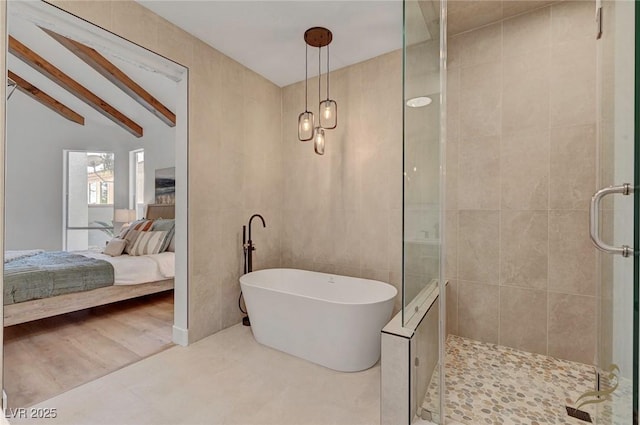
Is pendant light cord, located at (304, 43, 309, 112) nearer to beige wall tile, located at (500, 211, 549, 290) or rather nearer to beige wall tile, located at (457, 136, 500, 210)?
beige wall tile, located at (457, 136, 500, 210)

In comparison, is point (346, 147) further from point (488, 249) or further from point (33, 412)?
point (33, 412)

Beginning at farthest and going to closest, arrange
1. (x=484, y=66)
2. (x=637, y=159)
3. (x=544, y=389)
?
(x=484, y=66) < (x=544, y=389) < (x=637, y=159)

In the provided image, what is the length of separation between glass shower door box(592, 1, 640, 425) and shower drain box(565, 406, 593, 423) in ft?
0.24

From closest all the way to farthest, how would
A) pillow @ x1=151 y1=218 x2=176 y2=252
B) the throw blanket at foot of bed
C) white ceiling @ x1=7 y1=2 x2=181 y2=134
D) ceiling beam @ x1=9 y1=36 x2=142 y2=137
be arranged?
white ceiling @ x1=7 y1=2 x2=181 y2=134, the throw blanket at foot of bed, ceiling beam @ x1=9 y1=36 x2=142 y2=137, pillow @ x1=151 y1=218 x2=176 y2=252

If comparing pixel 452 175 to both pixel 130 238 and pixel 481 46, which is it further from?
pixel 130 238

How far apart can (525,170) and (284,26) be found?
6.89 feet

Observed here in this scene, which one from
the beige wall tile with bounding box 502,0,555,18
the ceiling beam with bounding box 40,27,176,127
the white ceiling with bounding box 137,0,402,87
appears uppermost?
the ceiling beam with bounding box 40,27,176,127

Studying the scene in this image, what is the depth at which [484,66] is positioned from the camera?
234 centimetres

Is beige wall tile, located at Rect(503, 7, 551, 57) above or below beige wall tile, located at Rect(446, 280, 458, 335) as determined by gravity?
above

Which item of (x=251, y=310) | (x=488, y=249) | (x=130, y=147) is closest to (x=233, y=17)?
(x=251, y=310)

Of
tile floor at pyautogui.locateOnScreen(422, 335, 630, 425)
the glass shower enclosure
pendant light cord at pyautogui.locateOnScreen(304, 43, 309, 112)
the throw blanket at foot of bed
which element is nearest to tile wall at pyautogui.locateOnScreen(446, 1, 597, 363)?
tile floor at pyautogui.locateOnScreen(422, 335, 630, 425)

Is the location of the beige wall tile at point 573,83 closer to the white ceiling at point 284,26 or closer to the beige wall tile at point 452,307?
the white ceiling at point 284,26

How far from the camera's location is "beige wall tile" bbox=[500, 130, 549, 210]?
212 cm

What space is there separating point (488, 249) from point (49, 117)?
7.17 meters
